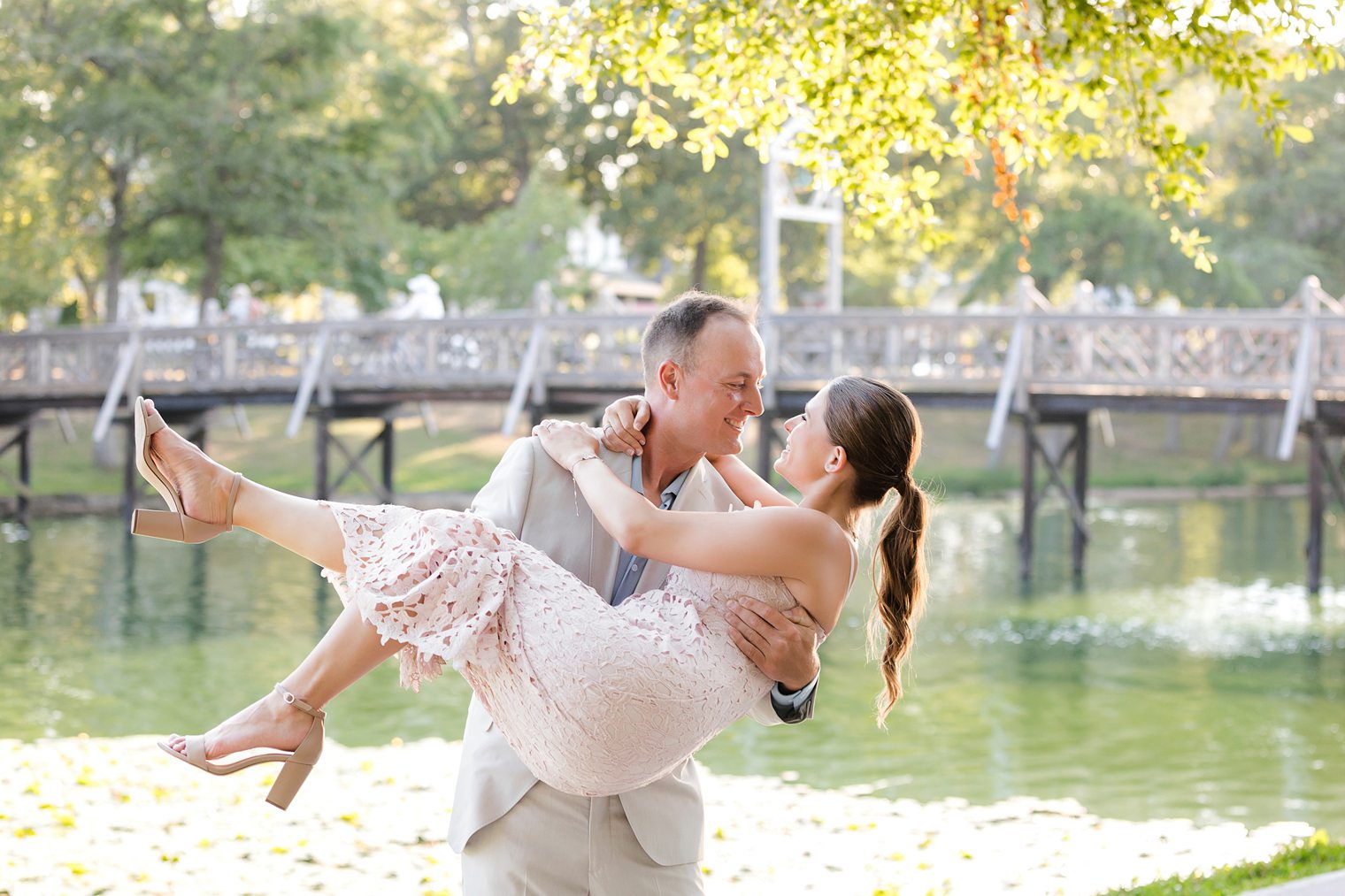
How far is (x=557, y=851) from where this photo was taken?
3.45 m

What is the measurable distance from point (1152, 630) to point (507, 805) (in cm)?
1557

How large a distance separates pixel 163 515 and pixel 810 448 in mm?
1451

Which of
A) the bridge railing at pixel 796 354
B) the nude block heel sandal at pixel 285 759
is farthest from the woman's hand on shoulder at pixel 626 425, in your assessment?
the bridge railing at pixel 796 354

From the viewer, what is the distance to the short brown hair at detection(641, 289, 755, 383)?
3516 millimetres

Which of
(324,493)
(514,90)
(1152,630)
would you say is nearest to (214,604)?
(324,493)

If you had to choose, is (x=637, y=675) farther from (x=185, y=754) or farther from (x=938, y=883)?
(x=938, y=883)

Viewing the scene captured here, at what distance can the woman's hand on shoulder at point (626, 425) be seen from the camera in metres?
3.56

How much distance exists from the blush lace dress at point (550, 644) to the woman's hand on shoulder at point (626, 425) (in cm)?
35

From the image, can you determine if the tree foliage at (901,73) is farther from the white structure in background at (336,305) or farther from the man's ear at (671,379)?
the white structure in background at (336,305)

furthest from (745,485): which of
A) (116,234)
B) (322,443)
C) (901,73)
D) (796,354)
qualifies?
(116,234)

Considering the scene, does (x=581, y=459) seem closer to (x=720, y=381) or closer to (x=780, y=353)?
(x=720, y=381)

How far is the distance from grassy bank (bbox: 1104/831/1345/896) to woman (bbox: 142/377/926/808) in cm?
316

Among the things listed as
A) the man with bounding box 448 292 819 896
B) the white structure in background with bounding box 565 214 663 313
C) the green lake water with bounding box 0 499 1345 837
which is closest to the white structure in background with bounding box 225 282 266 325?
the green lake water with bounding box 0 499 1345 837

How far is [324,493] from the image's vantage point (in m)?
27.0
